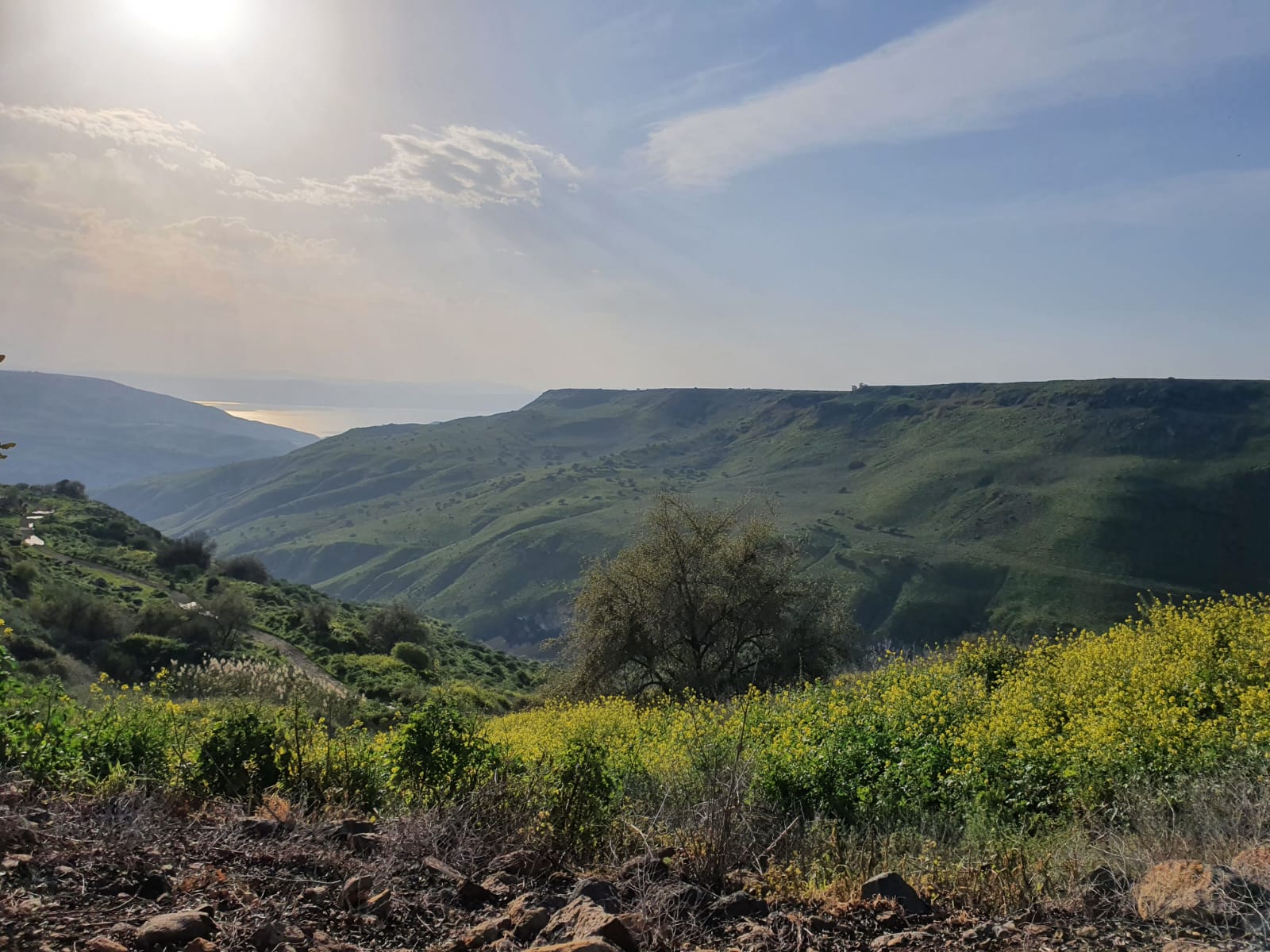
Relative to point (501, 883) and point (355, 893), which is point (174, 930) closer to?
point (355, 893)

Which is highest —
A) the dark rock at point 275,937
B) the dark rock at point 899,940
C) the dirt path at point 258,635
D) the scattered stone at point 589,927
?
the dark rock at point 275,937

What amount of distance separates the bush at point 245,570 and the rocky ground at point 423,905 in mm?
57525

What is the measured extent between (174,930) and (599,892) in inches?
85.2

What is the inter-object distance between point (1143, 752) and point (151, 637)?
117ft

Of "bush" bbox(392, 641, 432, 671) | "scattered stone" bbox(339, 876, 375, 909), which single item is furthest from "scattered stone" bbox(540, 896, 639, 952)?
"bush" bbox(392, 641, 432, 671)

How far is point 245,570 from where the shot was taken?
193 feet

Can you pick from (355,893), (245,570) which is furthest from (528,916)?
(245,570)

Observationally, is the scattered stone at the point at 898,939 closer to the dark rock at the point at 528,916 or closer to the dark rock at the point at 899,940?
the dark rock at the point at 899,940

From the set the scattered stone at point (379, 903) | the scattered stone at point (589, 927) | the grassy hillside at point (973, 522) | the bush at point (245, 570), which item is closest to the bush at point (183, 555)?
the bush at point (245, 570)

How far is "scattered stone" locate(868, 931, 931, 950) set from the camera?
396 cm

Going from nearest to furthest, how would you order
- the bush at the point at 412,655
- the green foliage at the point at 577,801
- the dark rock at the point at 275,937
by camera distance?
the dark rock at the point at 275,937
the green foliage at the point at 577,801
the bush at the point at 412,655

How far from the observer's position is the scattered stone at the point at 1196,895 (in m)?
3.90

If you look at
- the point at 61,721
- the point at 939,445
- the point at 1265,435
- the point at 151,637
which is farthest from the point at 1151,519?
the point at 61,721

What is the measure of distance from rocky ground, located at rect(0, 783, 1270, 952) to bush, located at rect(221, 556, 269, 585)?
57525 mm
